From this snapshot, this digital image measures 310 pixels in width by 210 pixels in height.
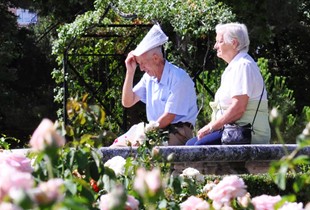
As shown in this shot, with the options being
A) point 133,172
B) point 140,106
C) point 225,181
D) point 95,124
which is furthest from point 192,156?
point 140,106

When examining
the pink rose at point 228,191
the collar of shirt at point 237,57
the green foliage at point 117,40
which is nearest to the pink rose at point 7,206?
the pink rose at point 228,191

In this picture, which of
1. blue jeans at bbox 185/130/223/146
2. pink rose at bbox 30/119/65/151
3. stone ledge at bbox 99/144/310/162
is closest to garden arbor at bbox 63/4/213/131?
blue jeans at bbox 185/130/223/146

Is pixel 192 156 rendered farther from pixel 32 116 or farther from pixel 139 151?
pixel 32 116

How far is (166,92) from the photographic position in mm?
5832

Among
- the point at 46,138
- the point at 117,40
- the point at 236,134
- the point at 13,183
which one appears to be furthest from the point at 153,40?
the point at 117,40

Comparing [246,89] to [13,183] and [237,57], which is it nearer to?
[237,57]

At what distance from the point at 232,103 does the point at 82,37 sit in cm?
662

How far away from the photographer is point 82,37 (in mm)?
11781

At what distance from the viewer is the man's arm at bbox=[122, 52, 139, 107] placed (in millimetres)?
6102

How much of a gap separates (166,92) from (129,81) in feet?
1.30

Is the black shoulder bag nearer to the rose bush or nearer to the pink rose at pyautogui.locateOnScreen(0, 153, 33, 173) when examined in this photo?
the rose bush

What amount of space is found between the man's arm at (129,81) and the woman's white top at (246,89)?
767 mm

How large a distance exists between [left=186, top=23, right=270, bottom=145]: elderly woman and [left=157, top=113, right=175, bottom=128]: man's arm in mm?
241

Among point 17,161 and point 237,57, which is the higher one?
point 17,161
